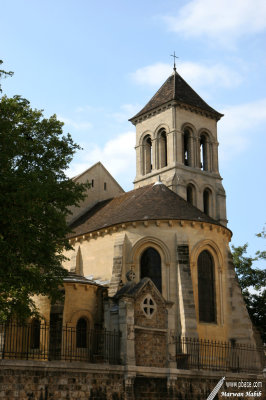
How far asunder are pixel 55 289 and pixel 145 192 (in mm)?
14954

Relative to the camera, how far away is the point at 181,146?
157 ft

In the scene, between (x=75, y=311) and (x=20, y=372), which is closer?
(x=20, y=372)

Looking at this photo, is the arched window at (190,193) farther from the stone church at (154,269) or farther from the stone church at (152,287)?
the stone church at (154,269)

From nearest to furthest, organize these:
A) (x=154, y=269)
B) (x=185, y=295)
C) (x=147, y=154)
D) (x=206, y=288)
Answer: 1. (x=185, y=295)
2. (x=154, y=269)
3. (x=206, y=288)
4. (x=147, y=154)

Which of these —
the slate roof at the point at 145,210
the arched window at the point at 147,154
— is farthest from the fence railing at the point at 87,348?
the arched window at the point at 147,154

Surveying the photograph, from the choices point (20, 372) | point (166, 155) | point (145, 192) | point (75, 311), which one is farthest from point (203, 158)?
point (20, 372)

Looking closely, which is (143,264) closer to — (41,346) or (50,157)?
(41,346)

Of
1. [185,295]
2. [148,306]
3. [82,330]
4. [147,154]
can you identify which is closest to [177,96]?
[147,154]

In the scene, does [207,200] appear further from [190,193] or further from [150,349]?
[150,349]

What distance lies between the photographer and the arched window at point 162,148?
4834 cm

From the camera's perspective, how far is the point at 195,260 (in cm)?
2847

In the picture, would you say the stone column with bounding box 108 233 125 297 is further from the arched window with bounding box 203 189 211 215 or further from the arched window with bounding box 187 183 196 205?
the arched window with bounding box 203 189 211 215

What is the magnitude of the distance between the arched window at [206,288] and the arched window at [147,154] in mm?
21257

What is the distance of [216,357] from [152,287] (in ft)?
21.6
